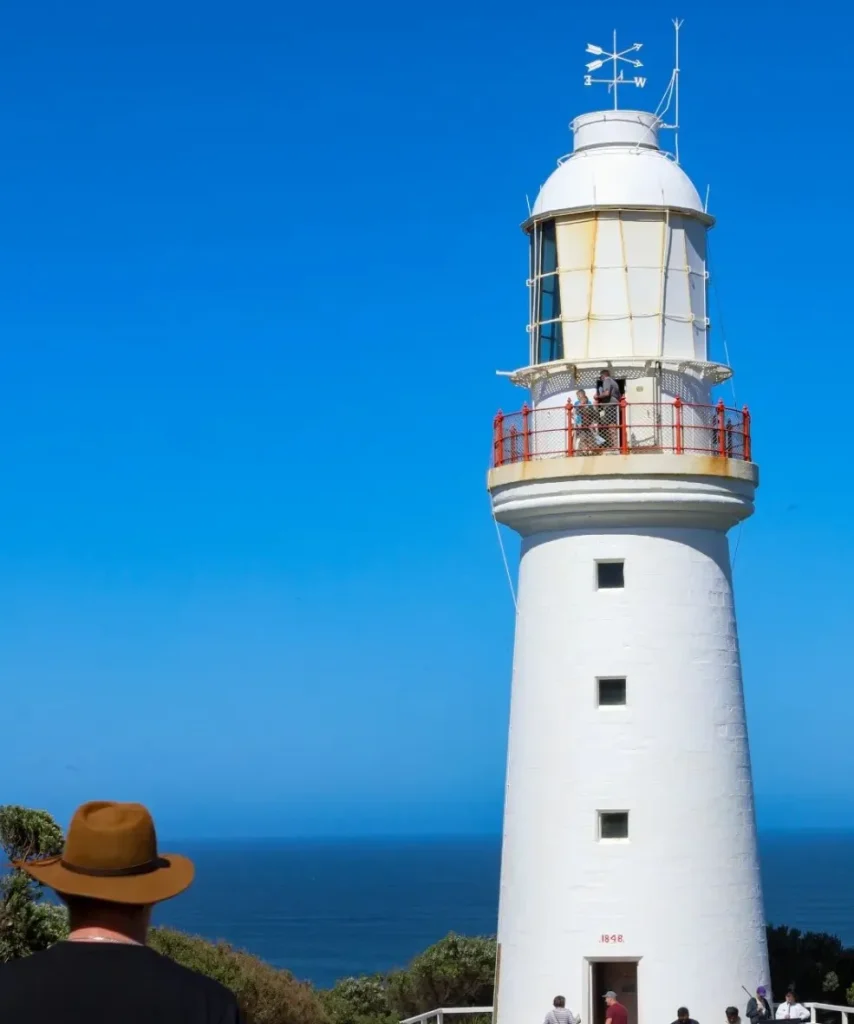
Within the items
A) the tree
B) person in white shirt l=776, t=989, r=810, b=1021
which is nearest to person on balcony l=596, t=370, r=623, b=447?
person in white shirt l=776, t=989, r=810, b=1021

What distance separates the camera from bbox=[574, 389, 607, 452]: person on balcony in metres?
20.5

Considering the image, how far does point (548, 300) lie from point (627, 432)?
1.94 metres

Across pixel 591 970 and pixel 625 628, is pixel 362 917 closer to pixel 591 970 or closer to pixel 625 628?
pixel 591 970

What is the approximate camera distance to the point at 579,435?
20578mm

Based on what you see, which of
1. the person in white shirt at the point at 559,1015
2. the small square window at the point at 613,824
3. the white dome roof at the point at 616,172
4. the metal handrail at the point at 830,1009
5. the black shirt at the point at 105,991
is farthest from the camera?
the white dome roof at the point at 616,172

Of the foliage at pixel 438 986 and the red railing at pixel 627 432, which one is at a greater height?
the red railing at pixel 627 432

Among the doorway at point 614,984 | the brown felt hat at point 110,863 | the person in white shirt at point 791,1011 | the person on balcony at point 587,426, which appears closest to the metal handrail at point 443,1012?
the doorway at point 614,984

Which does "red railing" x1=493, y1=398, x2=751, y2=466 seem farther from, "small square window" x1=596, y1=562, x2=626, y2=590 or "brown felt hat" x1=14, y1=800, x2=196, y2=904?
"brown felt hat" x1=14, y1=800, x2=196, y2=904

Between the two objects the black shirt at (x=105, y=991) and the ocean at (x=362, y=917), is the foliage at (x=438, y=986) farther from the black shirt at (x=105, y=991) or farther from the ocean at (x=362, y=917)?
the ocean at (x=362, y=917)

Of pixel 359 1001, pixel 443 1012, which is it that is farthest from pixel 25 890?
pixel 359 1001

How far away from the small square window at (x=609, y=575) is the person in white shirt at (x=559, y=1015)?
14.8 feet

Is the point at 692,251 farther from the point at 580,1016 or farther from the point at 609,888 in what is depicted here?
the point at 580,1016

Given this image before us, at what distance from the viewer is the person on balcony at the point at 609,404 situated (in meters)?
20.5

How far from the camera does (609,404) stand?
2055cm
